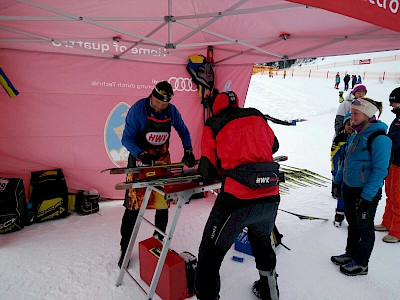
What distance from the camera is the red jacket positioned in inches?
70.7

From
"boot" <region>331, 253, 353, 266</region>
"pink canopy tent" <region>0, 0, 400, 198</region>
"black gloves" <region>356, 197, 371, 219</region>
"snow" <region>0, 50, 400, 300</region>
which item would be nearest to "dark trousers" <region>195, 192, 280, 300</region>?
"snow" <region>0, 50, 400, 300</region>

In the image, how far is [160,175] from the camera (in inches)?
94.7

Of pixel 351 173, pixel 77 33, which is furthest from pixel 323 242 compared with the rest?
pixel 77 33

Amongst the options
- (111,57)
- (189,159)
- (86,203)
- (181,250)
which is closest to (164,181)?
(189,159)

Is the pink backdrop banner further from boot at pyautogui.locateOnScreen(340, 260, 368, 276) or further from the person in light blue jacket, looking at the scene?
boot at pyautogui.locateOnScreen(340, 260, 368, 276)

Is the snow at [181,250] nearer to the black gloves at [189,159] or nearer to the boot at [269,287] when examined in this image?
the boot at [269,287]

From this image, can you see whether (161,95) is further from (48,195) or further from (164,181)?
(48,195)

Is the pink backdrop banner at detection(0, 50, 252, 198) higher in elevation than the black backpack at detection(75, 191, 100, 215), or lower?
higher

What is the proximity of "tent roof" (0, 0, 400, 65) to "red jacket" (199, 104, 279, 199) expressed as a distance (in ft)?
3.89

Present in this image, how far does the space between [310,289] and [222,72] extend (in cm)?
355

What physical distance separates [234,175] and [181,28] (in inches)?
105

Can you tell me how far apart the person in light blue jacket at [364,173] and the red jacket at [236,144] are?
3.75 feet

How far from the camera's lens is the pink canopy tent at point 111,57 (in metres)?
3.12

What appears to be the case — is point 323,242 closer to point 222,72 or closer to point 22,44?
point 222,72
